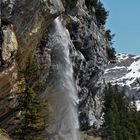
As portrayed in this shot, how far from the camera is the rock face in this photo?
4841cm

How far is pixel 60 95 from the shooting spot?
194ft

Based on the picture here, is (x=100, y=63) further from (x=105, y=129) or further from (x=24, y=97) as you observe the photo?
(x=24, y=97)

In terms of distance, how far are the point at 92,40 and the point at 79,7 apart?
5.72m

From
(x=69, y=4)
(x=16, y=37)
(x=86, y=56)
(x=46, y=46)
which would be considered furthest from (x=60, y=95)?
(x=86, y=56)

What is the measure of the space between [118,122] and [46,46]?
41786 mm

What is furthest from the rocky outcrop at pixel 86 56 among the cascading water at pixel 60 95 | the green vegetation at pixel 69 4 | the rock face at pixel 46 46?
the cascading water at pixel 60 95

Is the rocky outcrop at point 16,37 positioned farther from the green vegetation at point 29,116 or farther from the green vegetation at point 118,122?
the green vegetation at point 118,122

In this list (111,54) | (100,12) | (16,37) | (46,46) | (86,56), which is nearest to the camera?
(16,37)

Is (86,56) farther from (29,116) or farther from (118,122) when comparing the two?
(118,122)

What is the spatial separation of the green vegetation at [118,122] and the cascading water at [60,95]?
34.9 meters

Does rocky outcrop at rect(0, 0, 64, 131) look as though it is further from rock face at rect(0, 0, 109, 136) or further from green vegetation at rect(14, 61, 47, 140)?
green vegetation at rect(14, 61, 47, 140)

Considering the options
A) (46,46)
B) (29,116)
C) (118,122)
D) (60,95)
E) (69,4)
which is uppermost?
(69,4)

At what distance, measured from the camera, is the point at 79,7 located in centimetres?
6906

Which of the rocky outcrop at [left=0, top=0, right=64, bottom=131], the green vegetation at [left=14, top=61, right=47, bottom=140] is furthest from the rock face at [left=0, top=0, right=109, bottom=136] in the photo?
the green vegetation at [left=14, top=61, right=47, bottom=140]
